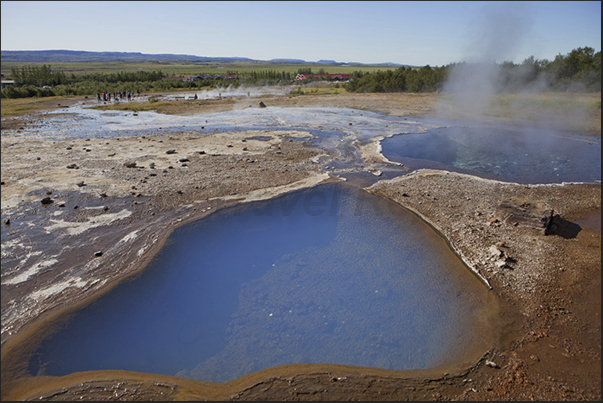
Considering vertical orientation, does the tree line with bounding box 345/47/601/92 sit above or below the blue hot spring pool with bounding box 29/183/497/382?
above

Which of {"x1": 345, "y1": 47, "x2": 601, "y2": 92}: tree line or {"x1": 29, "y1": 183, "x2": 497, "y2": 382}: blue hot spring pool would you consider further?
{"x1": 345, "y1": 47, "x2": 601, "y2": 92}: tree line

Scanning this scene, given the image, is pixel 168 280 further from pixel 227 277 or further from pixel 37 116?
pixel 37 116

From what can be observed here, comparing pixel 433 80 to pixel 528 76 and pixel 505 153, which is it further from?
pixel 505 153

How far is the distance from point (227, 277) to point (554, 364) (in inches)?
210

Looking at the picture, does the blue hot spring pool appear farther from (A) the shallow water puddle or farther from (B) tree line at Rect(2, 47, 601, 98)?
(B) tree line at Rect(2, 47, 601, 98)

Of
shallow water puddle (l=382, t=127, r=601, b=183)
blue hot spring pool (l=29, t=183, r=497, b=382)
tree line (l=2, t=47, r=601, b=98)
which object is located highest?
tree line (l=2, t=47, r=601, b=98)

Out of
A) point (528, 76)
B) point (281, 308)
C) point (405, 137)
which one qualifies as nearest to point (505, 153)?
point (405, 137)

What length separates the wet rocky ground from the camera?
436 centimetres

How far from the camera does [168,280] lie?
646cm

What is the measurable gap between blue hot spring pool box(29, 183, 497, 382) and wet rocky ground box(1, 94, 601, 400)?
25 cm

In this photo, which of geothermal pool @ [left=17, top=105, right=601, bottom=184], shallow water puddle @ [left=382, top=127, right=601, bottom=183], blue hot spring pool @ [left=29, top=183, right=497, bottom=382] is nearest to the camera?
blue hot spring pool @ [left=29, top=183, right=497, bottom=382]

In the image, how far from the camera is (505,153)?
15.8 meters

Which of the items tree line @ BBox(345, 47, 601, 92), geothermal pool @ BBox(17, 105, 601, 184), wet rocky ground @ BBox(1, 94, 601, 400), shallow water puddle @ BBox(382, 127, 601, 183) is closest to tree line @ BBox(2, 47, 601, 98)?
tree line @ BBox(345, 47, 601, 92)

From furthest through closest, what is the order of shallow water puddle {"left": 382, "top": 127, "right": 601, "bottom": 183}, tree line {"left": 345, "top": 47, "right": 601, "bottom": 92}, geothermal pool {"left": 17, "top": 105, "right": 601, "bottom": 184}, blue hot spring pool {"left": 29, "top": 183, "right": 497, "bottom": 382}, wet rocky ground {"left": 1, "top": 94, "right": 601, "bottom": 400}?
tree line {"left": 345, "top": 47, "right": 601, "bottom": 92}
geothermal pool {"left": 17, "top": 105, "right": 601, "bottom": 184}
shallow water puddle {"left": 382, "top": 127, "right": 601, "bottom": 183}
blue hot spring pool {"left": 29, "top": 183, "right": 497, "bottom": 382}
wet rocky ground {"left": 1, "top": 94, "right": 601, "bottom": 400}
